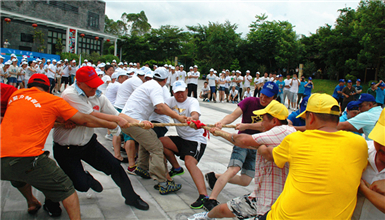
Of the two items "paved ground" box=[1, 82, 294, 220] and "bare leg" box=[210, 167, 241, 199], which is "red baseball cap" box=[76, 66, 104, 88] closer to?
"paved ground" box=[1, 82, 294, 220]

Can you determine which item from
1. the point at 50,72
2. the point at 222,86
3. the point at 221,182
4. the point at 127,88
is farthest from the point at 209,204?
the point at 50,72

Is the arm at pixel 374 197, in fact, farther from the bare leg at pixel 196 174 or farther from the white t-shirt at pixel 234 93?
the white t-shirt at pixel 234 93

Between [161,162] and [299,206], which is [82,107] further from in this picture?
[299,206]

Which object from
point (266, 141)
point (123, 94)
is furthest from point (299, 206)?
point (123, 94)

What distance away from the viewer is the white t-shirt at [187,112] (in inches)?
167

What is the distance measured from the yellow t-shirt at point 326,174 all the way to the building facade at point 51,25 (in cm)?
3279

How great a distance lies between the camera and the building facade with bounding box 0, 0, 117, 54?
3022 cm

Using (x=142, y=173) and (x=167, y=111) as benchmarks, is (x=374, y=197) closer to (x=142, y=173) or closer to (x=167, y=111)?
(x=167, y=111)

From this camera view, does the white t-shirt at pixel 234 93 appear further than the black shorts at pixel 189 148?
Yes

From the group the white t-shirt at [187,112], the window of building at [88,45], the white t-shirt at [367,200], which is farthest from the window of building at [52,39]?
the white t-shirt at [367,200]

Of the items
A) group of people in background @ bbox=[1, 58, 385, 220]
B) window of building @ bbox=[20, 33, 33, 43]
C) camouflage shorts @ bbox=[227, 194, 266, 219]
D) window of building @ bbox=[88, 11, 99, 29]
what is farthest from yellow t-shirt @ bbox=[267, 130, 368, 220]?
window of building @ bbox=[88, 11, 99, 29]

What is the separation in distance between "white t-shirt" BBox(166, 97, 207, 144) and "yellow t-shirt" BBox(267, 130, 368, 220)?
2452 mm

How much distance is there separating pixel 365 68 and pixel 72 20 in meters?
35.7

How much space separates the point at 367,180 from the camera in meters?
1.89
